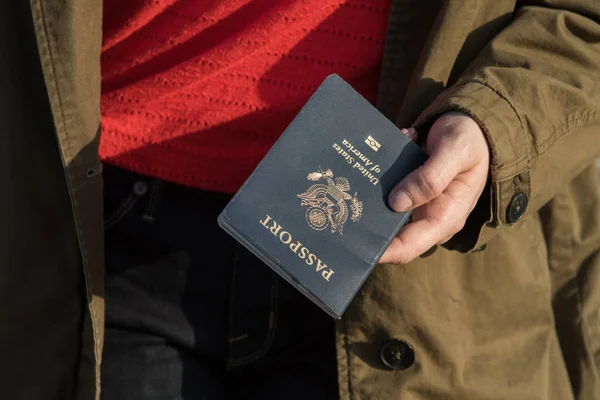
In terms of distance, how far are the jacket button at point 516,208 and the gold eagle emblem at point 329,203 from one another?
0.88 feet

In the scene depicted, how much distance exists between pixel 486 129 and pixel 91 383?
79 centimetres

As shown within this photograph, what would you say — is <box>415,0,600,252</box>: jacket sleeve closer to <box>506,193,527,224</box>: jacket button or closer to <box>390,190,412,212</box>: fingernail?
<box>506,193,527,224</box>: jacket button

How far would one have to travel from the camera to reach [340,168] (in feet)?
3.05

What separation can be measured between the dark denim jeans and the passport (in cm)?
38

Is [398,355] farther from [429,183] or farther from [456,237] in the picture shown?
[429,183]

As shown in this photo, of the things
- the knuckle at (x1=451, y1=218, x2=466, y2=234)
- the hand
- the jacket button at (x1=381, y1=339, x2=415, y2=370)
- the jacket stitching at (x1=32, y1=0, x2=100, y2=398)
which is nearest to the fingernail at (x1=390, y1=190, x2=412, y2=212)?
the hand

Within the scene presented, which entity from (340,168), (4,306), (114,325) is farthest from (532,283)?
(4,306)

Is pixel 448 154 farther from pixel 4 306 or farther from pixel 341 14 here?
pixel 4 306

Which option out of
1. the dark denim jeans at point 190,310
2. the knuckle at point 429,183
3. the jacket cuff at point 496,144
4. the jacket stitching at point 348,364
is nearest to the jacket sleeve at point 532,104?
the jacket cuff at point 496,144

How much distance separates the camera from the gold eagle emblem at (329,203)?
0.91 metres

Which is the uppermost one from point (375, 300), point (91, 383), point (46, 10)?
point (46, 10)

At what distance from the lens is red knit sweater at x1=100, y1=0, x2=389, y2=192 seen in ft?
3.88

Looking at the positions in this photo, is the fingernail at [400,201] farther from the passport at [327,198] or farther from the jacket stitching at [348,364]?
the jacket stitching at [348,364]

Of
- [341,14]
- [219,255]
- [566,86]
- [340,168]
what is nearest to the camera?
[340,168]
